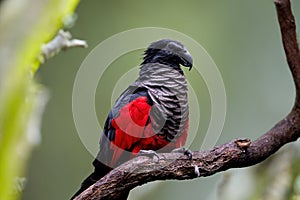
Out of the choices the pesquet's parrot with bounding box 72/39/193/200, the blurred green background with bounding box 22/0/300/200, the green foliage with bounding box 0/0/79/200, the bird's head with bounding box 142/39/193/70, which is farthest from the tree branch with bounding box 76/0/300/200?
the blurred green background with bounding box 22/0/300/200

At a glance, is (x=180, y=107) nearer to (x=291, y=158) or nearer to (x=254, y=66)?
(x=291, y=158)

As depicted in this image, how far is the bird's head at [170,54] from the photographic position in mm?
1612

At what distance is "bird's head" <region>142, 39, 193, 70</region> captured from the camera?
1.61 meters

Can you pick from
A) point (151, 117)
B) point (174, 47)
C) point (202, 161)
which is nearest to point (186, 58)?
point (174, 47)

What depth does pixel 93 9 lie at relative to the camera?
375 centimetres

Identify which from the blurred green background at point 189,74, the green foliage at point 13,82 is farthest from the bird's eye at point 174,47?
the blurred green background at point 189,74

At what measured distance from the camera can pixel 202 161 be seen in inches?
53.0

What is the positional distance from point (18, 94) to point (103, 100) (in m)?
2.77

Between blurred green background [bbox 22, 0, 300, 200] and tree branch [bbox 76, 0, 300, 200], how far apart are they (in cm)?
160

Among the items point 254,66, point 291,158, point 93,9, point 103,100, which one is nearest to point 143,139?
point 291,158

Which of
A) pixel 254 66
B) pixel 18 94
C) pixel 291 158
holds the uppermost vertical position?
pixel 18 94

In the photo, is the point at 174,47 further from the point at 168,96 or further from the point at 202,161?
the point at 202,161

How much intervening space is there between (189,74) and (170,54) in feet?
4.87

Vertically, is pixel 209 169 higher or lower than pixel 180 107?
lower
